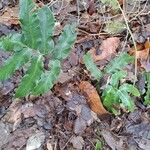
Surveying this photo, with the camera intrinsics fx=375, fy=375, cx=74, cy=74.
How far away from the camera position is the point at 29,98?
221cm

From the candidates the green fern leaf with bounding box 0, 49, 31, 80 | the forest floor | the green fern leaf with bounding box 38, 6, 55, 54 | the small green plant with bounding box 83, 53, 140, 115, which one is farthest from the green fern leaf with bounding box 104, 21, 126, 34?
the green fern leaf with bounding box 0, 49, 31, 80

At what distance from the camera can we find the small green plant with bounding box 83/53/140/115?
7.16 feet

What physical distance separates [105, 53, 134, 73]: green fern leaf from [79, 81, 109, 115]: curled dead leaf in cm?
15

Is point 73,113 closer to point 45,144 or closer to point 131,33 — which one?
point 45,144

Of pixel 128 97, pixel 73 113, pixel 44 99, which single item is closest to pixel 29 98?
pixel 44 99

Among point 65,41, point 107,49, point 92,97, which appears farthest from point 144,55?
point 65,41

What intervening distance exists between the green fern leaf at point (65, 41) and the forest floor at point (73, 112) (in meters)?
0.37

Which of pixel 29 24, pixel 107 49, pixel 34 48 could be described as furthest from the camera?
pixel 107 49

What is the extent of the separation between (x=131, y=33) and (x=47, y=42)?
0.81 meters

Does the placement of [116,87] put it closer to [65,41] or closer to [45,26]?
[65,41]

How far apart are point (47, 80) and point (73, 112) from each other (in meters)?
0.38

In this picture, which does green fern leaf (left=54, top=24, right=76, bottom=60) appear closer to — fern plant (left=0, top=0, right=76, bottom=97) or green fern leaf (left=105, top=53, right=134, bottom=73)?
fern plant (left=0, top=0, right=76, bottom=97)

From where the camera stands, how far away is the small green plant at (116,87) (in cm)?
218

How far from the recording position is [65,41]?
6.36 ft
